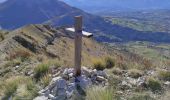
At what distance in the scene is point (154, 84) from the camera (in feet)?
40.5

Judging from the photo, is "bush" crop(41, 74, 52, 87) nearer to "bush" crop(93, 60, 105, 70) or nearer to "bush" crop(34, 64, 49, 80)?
"bush" crop(34, 64, 49, 80)

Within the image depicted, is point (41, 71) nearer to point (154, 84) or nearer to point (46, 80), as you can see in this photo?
point (46, 80)

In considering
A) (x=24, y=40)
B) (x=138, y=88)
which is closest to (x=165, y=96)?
(x=138, y=88)

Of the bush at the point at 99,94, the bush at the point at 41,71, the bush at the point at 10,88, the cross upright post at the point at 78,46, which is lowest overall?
the bush at the point at 10,88

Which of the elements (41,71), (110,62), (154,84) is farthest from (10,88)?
(154,84)

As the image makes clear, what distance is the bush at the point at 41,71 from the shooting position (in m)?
14.1

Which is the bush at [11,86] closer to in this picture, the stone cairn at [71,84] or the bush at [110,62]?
the stone cairn at [71,84]

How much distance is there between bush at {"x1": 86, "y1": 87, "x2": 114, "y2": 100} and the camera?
33.7 ft

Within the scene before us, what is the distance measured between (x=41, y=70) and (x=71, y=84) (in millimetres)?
2659

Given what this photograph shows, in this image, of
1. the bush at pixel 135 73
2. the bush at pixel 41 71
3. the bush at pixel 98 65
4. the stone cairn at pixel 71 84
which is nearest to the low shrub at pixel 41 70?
the bush at pixel 41 71

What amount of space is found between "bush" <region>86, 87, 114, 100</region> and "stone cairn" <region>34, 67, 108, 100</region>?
0.49 m

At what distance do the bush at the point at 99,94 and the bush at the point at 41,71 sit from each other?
3638 millimetres

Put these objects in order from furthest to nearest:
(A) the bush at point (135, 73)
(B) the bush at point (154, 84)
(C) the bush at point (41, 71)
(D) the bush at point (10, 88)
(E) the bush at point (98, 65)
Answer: (E) the bush at point (98, 65) < (C) the bush at point (41, 71) < (A) the bush at point (135, 73) < (D) the bush at point (10, 88) < (B) the bush at point (154, 84)

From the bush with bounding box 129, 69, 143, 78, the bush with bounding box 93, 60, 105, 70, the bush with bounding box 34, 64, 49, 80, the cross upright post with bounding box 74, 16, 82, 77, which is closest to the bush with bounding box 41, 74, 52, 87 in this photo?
the bush with bounding box 34, 64, 49, 80
